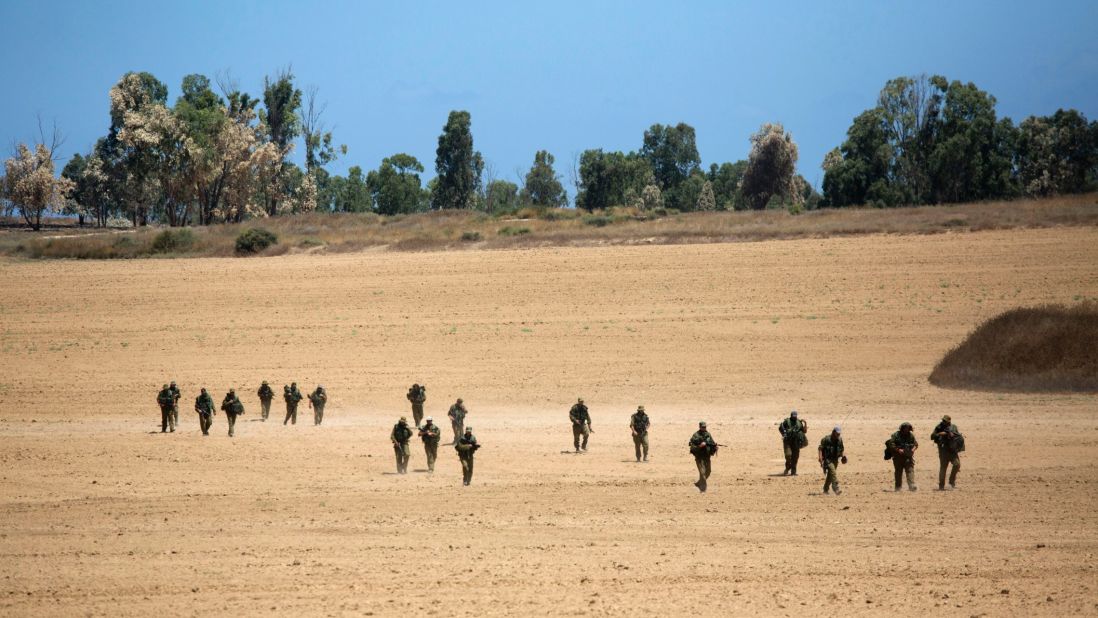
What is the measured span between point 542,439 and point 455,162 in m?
81.2

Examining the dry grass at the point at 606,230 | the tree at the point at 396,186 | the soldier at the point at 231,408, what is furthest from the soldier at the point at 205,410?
the tree at the point at 396,186

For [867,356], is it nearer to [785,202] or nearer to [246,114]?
[785,202]

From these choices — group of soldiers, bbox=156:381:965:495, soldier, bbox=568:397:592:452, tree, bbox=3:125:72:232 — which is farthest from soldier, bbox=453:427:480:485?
tree, bbox=3:125:72:232

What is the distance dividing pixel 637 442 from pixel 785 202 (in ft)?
246

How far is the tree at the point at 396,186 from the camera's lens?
125m

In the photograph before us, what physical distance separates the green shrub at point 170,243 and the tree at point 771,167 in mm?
50867

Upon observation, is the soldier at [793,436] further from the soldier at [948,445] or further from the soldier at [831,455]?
the soldier at [948,445]

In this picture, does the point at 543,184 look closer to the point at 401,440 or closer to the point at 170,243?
the point at 170,243

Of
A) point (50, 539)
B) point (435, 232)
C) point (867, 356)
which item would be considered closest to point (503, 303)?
point (867, 356)

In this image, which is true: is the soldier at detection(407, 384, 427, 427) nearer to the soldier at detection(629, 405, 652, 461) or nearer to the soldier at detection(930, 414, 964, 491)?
the soldier at detection(629, 405, 652, 461)

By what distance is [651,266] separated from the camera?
52.3m

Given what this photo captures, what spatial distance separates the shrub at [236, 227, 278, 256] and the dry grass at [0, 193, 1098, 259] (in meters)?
0.70

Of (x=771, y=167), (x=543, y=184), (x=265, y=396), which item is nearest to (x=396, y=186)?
(x=543, y=184)

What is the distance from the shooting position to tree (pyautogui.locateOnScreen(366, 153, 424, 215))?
125 m
